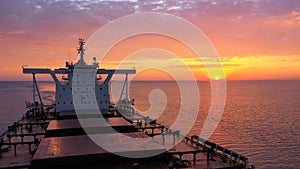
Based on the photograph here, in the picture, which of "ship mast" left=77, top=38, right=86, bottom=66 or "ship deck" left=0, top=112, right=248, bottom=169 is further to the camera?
"ship mast" left=77, top=38, right=86, bottom=66

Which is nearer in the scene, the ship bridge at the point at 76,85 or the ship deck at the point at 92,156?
the ship deck at the point at 92,156

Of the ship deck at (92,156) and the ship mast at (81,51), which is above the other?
the ship mast at (81,51)

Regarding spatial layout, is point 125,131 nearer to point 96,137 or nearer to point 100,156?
point 96,137

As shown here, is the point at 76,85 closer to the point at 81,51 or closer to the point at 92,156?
the point at 81,51

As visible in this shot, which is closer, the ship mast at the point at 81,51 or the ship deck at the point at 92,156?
the ship deck at the point at 92,156

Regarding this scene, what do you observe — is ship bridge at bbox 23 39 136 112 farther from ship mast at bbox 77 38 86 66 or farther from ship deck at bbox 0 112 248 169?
ship deck at bbox 0 112 248 169

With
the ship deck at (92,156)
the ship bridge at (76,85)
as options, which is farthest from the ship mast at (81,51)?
the ship deck at (92,156)

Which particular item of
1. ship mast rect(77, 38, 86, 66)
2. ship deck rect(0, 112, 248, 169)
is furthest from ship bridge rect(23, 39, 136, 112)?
ship deck rect(0, 112, 248, 169)

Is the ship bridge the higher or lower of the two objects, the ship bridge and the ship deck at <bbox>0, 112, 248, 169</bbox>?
the higher

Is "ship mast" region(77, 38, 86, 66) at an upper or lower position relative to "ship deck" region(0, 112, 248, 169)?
upper

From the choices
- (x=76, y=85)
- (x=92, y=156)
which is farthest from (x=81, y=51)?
(x=92, y=156)

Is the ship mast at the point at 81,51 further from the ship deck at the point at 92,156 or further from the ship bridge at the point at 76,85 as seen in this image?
the ship deck at the point at 92,156

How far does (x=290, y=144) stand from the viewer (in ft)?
119

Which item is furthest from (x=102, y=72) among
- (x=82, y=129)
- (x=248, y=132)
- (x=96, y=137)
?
(x=248, y=132)
